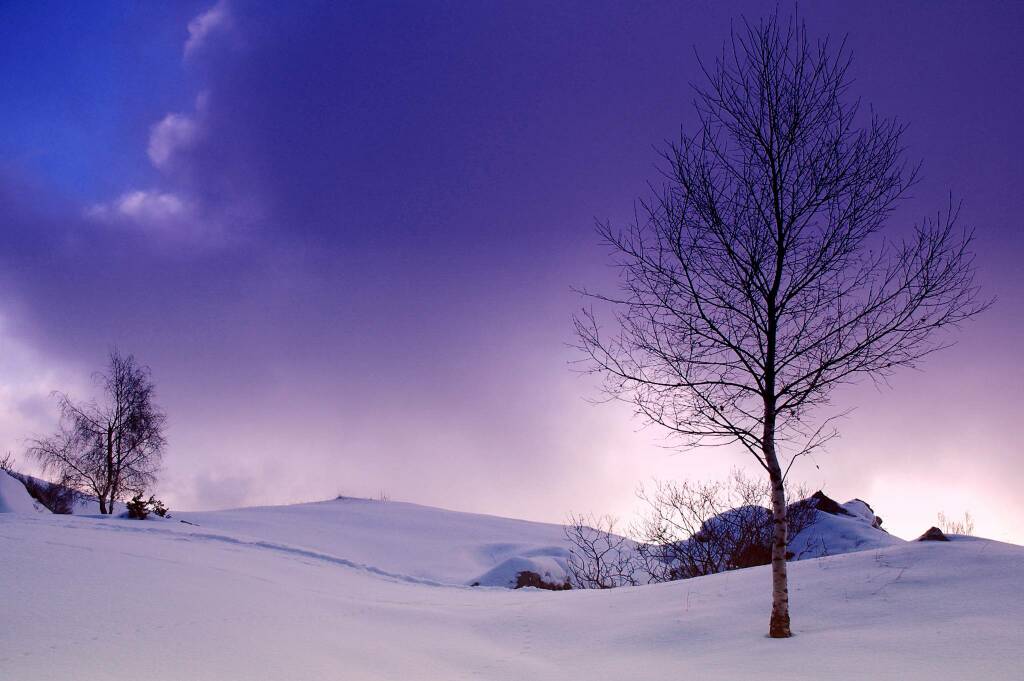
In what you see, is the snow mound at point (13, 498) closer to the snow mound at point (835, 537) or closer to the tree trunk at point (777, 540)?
the tree trunk at point (777, 540)

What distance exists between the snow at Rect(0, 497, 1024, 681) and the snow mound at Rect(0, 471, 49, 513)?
6.94m

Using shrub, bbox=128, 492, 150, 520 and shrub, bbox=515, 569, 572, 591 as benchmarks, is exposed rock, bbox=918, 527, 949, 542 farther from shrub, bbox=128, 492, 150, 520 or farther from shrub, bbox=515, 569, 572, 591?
shrub, bbox=128, 492, 150, 520

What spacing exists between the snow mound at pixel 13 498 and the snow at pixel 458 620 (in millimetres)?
6942

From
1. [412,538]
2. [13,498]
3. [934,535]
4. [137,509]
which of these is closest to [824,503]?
[934,535]

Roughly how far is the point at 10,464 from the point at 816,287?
3645 cm

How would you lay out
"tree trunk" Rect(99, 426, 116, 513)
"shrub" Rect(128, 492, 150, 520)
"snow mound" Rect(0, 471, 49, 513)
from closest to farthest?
"shrub" Rect(128, 492, 150, 520), "snow mound" Rect(0, 471, 49, 513), "tree trunk" Rect(99, 426, 116, 513)

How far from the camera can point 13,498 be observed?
66.1 ft

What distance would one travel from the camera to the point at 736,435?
8.93m

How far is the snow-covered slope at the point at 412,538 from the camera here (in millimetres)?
19781

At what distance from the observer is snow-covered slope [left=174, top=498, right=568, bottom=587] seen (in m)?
19.8

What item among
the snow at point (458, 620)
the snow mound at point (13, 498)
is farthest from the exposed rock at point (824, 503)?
the snow mound at point (13, 498)

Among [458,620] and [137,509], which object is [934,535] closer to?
[458,620]

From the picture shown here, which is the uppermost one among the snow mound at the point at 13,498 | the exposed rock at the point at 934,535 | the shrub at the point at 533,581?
the exposed rock at the point at 934,535

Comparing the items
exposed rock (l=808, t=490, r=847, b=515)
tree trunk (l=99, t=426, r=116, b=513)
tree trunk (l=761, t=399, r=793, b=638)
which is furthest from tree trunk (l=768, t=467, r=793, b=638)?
tree trunk (l=99, t=426, r=116, b=513)
